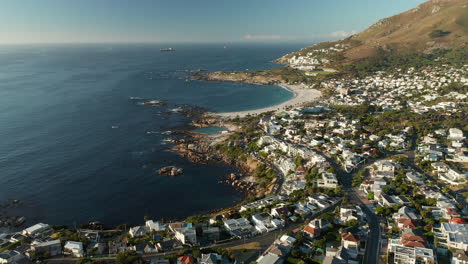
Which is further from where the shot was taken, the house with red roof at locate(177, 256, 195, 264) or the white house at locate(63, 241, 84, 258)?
the white house at locate(63, 241, 84, 258)

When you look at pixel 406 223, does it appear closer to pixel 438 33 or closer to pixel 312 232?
pixel 312 232

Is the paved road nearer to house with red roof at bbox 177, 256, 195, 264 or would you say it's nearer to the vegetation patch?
house with red roof at bbox 177, 256, 195, 264

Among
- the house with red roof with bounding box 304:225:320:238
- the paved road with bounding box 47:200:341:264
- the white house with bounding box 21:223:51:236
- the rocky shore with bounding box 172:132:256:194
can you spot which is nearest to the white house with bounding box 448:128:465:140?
the paved road with bounding box 47:200:341:264

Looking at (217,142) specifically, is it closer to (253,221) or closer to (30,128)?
(253,221)

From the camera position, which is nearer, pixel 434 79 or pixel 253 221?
pixel 253 221

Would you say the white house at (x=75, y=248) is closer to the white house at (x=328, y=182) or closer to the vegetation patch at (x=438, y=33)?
the white house at (x=328, y=182)

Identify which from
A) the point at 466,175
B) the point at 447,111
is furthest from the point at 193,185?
the point at 447,111

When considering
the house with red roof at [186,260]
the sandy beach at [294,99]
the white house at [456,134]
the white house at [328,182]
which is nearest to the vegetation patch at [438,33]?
the sandy beach at [294,99]
